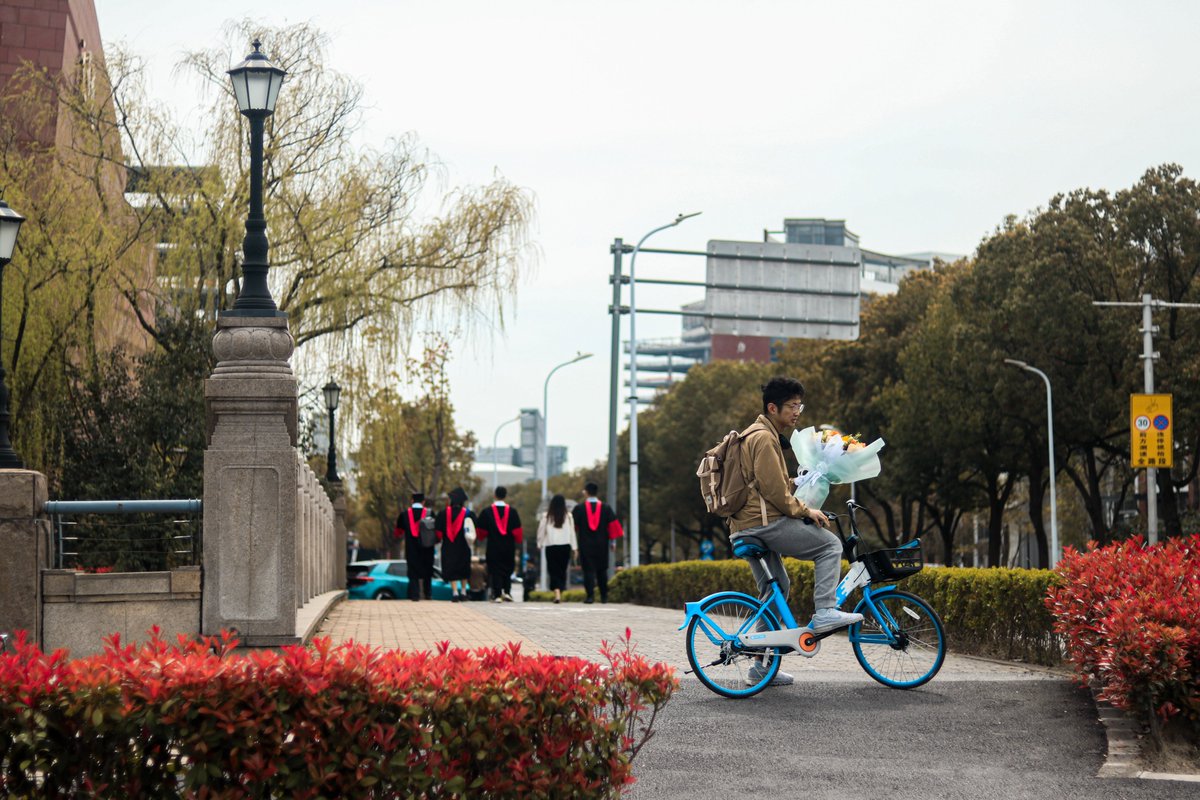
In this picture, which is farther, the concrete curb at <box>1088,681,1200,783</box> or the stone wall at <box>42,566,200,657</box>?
the stone wall at <box>42,566,200,657</box>

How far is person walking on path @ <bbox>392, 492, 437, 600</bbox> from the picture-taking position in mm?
24031

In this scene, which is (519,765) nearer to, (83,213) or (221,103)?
(83,213)

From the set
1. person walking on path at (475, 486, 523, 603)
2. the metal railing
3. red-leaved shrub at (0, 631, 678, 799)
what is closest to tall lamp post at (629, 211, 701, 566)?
person walking on path at (475, 486, 523, 603)

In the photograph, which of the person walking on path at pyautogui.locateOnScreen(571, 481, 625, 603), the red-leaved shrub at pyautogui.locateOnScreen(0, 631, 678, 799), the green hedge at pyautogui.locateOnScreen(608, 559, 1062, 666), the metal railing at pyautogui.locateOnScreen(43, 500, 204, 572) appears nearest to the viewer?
the red-leaved shrub at pyautogui.locateOnScreen(0, 631, 678, 799)

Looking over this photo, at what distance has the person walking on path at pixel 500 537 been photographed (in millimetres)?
22734

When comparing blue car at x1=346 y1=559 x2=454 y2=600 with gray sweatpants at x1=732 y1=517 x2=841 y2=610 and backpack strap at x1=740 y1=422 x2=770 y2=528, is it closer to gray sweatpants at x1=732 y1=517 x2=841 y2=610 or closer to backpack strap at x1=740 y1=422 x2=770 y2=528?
gray sweatpants at x1=732 y1=517 x2=841 y2=610

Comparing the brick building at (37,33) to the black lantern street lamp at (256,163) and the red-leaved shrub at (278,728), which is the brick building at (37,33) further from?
the red-leaved shrub at (278,728)

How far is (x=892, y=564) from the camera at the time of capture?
30.9 ft

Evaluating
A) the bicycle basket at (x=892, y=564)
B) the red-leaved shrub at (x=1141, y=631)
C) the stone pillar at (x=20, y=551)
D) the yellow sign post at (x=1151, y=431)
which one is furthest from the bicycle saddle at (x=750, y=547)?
the yellow sign post at (x=1151, y=431)

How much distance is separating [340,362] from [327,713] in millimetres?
19146

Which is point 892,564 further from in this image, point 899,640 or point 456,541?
point 456,541

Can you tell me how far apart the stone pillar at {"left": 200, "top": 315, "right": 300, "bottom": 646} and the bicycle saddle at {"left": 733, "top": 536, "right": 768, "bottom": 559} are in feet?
10.6

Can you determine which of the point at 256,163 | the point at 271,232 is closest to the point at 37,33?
the point at 271,232

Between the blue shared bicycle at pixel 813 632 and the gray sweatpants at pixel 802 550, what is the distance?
55 millimetres
